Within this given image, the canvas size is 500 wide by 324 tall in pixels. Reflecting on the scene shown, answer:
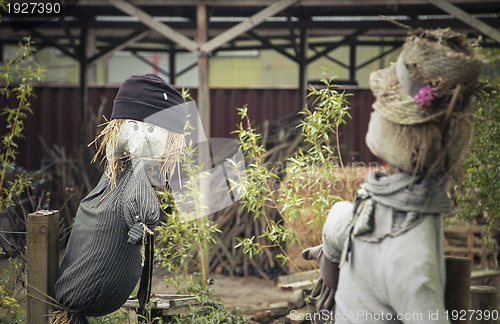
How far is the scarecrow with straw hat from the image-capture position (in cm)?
178

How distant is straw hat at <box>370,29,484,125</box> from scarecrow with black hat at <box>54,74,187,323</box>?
1.29m

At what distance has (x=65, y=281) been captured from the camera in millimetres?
2709

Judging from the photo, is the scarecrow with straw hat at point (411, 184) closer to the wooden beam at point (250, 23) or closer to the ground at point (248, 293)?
the ground at point (248, 293)

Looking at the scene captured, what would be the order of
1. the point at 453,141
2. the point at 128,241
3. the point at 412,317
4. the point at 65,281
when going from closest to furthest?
the point at 412,317, the point at 453,141, the point at 128,241, the point at 65,281

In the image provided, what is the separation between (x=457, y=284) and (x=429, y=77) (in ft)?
2.77

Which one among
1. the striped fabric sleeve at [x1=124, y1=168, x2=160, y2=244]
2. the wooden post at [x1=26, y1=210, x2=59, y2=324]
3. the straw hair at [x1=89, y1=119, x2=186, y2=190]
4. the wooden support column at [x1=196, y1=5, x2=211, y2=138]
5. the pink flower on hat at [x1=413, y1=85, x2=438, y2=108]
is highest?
the wooden support column at [x1=196, y1=5, x2=211, y2=138]

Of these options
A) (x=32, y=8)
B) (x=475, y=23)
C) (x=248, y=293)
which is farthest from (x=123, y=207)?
(x=475, y=23)

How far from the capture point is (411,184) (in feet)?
6.04

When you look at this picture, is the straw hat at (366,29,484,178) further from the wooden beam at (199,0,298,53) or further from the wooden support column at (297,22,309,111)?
the wooden support column at (297,22,309,111)

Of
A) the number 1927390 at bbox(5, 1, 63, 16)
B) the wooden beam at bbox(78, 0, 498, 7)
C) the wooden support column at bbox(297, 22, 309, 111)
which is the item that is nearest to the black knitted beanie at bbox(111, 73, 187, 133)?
the number 1927390 at bbox(5, 1, 63, 16)

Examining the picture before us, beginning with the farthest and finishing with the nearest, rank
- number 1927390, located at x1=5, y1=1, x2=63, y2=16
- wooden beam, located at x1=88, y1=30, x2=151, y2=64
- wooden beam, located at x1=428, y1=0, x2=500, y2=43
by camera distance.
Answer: wooden beam, located at x1=88, y1=30, x2=151, y2=64 → wooden beam, located at x1=428, y1=0, x2=500, y2=43 → number 1927390, located at x1=5, y1=1, x2=63, y2=16

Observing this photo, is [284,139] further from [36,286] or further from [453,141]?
[453,141]

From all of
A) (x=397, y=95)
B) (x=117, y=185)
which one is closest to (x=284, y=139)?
(x=117, y=185)

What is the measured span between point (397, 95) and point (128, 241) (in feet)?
4.65
